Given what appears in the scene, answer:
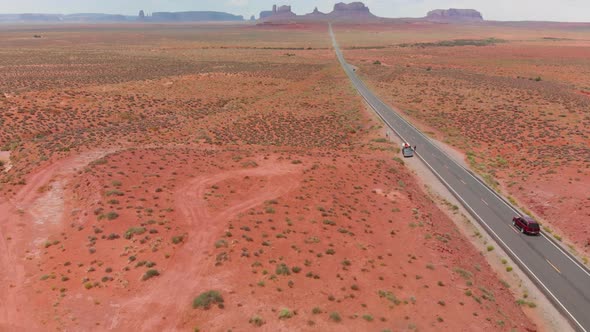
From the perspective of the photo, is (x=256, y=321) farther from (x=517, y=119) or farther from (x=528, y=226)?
(x=517, y=119)

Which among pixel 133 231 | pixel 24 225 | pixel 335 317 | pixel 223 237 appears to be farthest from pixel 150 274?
pixel 24 225

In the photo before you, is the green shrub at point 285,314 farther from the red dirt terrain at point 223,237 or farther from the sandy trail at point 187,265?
the sandy trail at point 187,265

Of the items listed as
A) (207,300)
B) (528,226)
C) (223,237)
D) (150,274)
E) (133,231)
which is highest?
(133,231)

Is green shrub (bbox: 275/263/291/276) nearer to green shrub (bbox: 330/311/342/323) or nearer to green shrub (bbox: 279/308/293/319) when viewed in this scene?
green shrub (bbox: 279/308/293/319)

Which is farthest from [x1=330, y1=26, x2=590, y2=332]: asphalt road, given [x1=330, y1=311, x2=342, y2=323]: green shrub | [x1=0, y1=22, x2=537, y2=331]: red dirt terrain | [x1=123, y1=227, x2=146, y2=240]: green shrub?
[x1=123, y1=227, x2=146, y2=240]: green shrub

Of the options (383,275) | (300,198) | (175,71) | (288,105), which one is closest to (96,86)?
(175,71)

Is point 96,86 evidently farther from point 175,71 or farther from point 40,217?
point 40,217

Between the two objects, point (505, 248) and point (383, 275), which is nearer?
point (383, 275)
